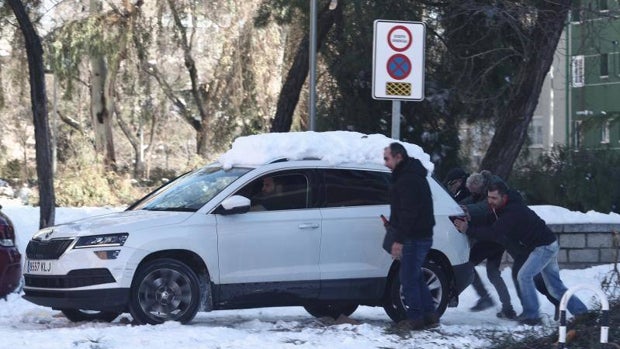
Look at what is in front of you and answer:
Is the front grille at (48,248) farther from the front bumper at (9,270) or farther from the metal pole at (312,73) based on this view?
the metal pole at (312,73)

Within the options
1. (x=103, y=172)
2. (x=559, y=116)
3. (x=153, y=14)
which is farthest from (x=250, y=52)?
(x=559, y=116)

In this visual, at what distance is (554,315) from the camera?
11.8m

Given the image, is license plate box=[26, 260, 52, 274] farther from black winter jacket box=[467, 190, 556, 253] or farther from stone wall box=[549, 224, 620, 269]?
stone wall box=[549, 224, 620, 269]

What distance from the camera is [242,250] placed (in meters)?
10.6

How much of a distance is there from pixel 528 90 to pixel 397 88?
530 centimetres

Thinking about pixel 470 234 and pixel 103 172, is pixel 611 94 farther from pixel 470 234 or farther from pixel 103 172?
pixel 470 234

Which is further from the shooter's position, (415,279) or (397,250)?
(415,279)

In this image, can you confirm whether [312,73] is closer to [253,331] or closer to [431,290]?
[431,290]

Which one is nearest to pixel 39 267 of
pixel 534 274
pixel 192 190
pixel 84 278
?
pixel 84 278

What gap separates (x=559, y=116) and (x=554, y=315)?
50.0m

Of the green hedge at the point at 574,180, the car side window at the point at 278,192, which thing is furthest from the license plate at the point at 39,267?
the green hedge at the point at 574,180

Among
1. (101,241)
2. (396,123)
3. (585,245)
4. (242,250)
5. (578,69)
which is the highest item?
(578,69)

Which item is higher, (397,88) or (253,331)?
(397,88)

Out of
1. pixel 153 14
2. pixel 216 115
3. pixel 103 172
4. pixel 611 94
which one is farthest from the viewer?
pixel 611 94
